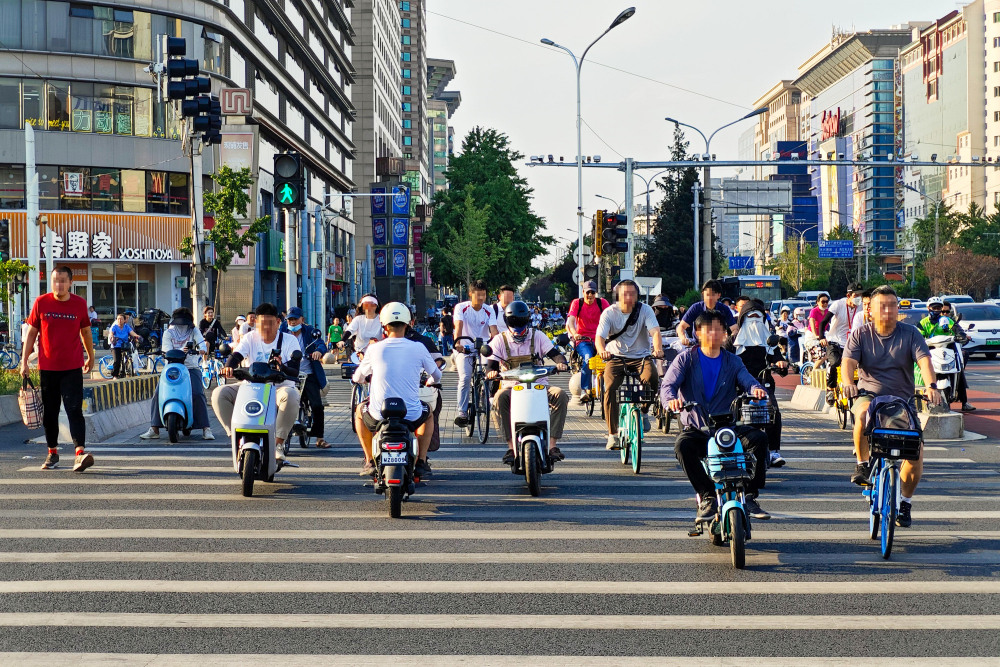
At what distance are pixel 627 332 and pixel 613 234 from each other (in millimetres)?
13514

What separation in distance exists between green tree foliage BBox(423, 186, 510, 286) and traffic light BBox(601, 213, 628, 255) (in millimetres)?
44003

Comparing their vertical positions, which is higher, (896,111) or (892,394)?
(896,111)

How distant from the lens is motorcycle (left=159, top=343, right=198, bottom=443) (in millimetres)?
14516

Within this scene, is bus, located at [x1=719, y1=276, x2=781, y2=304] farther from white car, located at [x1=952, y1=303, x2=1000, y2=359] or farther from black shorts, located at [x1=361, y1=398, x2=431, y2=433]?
black shorts, located at [x1=361, y1=398, x2=431, y2=433]

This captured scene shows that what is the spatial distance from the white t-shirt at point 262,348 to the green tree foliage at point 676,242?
254 feet

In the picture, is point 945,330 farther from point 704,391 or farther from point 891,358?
point 704,391

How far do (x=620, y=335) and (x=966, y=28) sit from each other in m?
152

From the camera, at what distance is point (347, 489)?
10664mm

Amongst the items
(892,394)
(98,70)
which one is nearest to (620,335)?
(892,394)

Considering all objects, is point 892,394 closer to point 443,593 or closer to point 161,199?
point 443,593

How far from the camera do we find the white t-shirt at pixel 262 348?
1124cm

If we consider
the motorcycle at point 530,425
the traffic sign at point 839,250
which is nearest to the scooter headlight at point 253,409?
the motorcycle at point 530,425

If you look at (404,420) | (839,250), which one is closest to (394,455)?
(404,420)

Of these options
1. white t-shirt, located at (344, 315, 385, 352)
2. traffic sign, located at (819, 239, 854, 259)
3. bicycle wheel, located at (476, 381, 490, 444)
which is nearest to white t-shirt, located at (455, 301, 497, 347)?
bicycle wheel, located at (476, 381, 490, 444)
